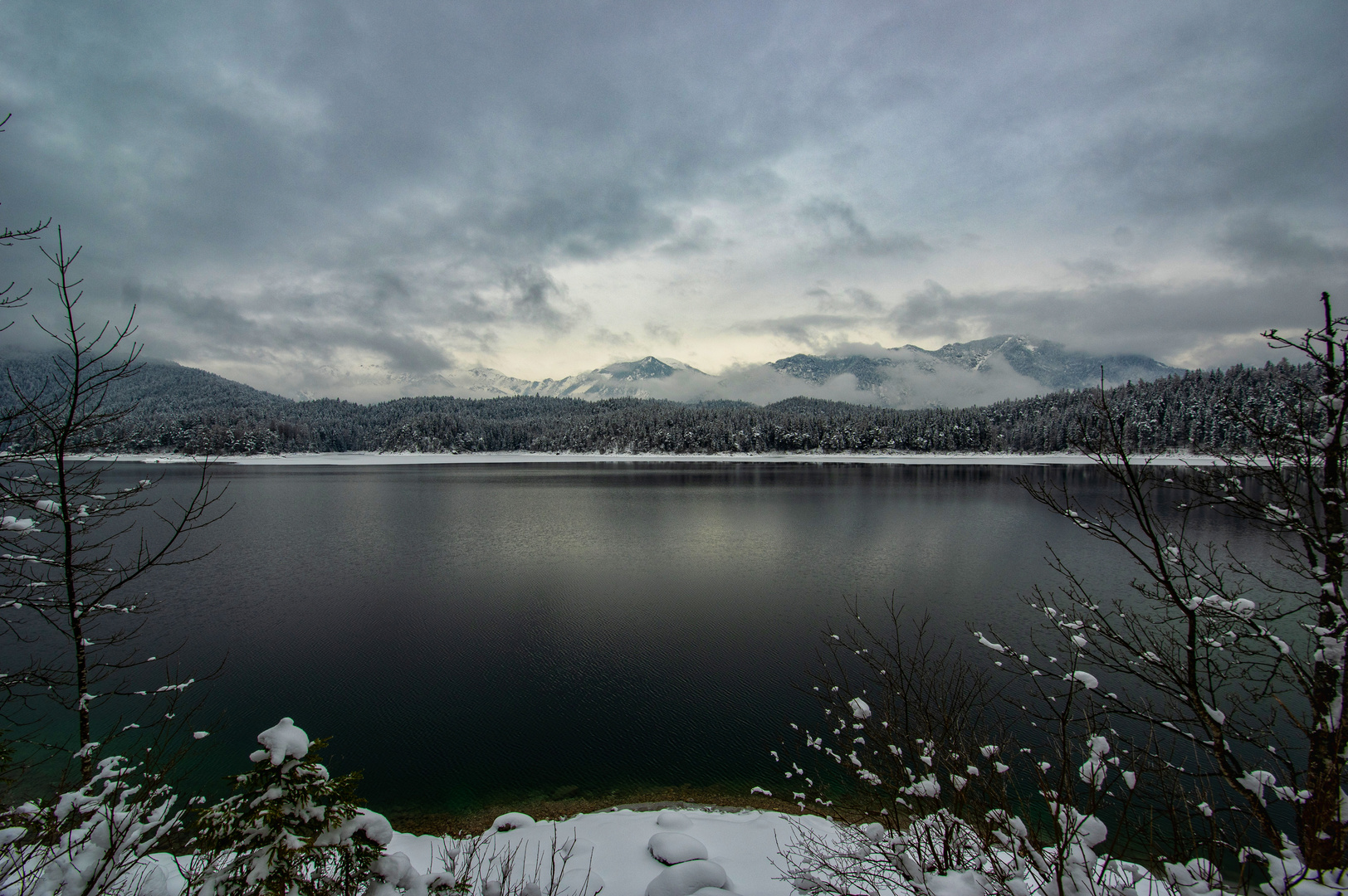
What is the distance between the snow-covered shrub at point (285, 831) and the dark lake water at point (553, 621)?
6.08 meters

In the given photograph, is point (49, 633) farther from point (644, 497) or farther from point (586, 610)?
point (644, 497)

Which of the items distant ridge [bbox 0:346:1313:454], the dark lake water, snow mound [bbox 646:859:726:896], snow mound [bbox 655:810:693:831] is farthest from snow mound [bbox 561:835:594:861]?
distant ridge [bbox 0:346:1313:454]

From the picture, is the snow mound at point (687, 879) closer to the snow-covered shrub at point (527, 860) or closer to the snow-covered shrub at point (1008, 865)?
the snow-covered shrub at point (527, 860)

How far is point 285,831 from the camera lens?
10.1ft

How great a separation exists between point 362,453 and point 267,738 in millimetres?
116951

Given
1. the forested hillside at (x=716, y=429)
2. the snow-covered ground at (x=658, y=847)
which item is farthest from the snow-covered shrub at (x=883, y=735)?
the forested hillside at (x=716, y=429)

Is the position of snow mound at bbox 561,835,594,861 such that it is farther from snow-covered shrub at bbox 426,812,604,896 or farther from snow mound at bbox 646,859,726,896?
snow mound at bbox 646,859,726,896

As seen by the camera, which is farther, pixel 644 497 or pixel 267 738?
pixel 644 497

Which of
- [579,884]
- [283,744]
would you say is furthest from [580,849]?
[283,744]

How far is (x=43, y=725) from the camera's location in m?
10.1

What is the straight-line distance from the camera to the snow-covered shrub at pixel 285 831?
10.0 feet

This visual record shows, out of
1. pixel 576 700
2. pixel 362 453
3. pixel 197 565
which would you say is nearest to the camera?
pixel 576 700

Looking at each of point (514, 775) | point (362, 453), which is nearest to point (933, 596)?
point (514, 775)

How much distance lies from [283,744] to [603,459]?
96904 mm
